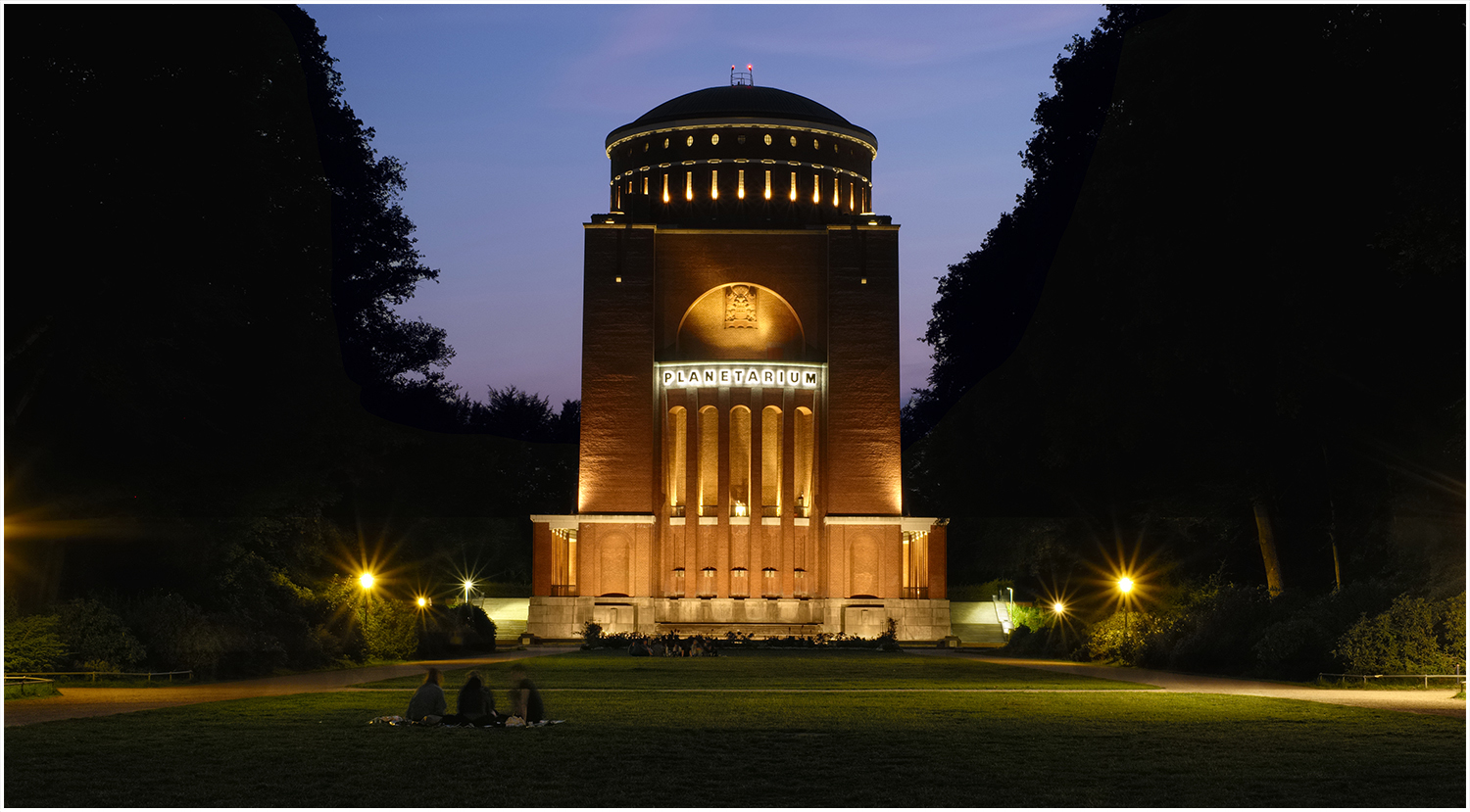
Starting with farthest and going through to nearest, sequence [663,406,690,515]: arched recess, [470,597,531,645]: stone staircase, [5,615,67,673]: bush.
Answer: [663,406,690,515]: arched recess → [470,597,531,645]: stone staircase → [5,615,67,673]: bush

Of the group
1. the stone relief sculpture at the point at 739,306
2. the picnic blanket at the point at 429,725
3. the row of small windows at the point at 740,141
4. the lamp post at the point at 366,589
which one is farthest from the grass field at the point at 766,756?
the row of small windows at the point at 740,141

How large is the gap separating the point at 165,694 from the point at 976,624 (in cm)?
3789

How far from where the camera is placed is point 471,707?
14.6 metres

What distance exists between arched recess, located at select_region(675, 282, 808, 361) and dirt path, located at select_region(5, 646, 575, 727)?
28185 mm

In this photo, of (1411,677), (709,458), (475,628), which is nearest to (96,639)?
(1411,677)

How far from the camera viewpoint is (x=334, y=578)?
113ft

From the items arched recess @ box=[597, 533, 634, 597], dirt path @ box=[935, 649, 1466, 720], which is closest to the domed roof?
arched recess @ box=[597, 533, 634, 597]

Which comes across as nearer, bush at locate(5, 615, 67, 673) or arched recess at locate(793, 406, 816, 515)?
bush at locate(5, 615, 67, 673)

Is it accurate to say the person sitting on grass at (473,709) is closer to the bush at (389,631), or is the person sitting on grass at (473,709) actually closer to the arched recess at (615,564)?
the bush at (389,631)

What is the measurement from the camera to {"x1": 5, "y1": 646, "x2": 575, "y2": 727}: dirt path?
15828 mm

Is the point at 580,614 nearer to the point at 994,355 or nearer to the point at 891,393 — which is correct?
the point at 891,393

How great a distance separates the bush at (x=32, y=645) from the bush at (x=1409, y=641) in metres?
17.3

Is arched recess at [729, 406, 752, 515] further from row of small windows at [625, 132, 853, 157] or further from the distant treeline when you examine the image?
the distant treeline

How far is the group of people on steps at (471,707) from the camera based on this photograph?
573 inches
